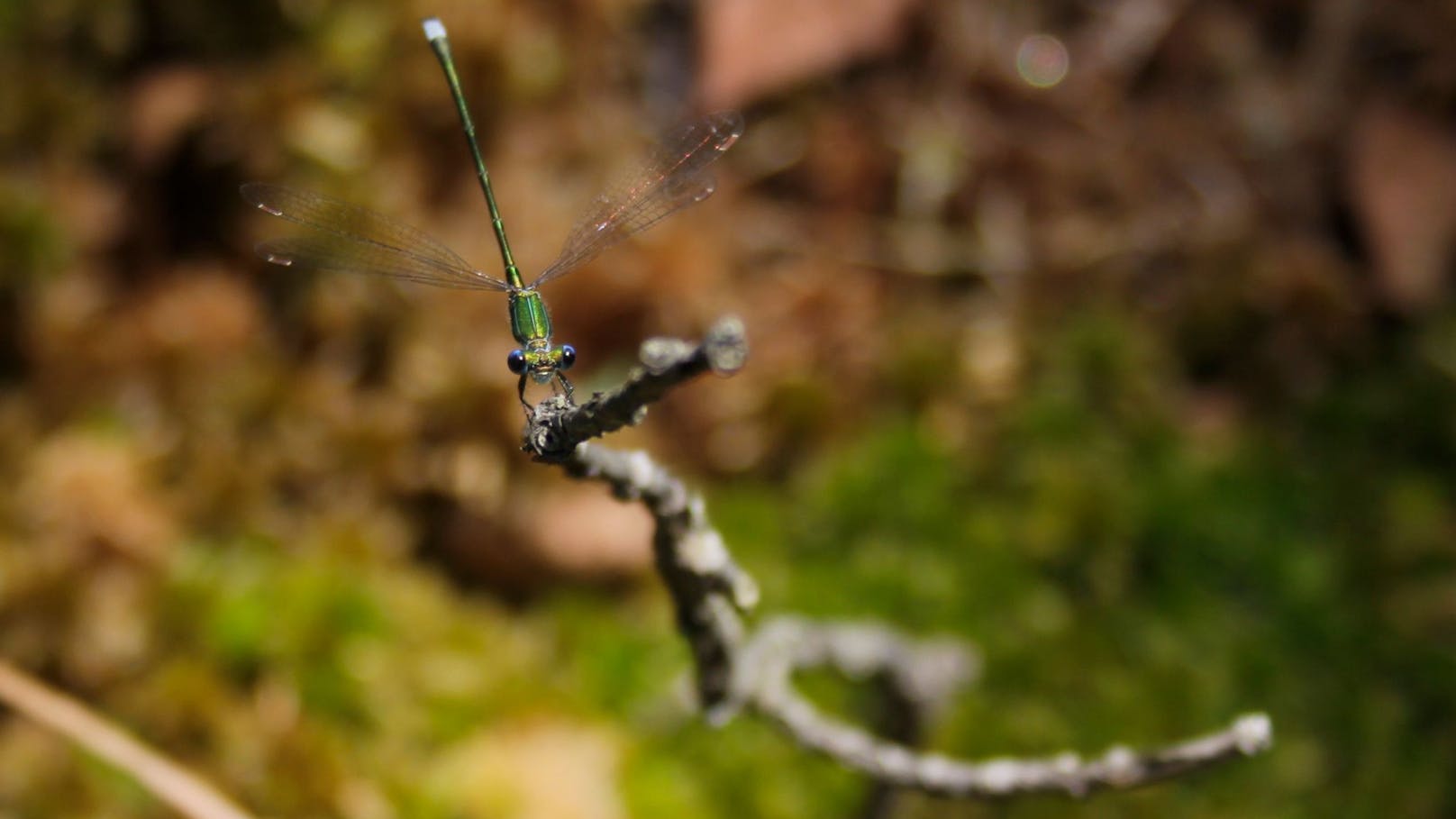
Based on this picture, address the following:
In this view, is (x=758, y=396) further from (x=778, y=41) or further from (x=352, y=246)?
(x=352, y=246)

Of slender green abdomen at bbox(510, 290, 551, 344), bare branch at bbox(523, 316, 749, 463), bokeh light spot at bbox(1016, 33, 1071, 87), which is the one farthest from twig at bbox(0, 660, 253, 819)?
bokeh light spot at bbox(1016, 33, 1071, 87)

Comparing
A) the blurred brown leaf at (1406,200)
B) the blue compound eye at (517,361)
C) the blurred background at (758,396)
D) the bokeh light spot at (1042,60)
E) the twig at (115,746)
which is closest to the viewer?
the blue compound eye at (517,361)

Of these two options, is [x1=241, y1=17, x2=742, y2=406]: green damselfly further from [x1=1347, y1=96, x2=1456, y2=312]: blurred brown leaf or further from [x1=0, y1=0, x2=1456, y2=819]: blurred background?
[x1=1347, y1=96, x2=1456, y2=312]: blurred brown leaf

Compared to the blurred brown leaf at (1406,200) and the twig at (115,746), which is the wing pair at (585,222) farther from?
the blurred brown leaf at (1406,200)

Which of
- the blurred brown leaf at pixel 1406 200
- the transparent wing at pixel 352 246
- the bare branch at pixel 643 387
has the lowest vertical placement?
the bare branch at pixel 643 387

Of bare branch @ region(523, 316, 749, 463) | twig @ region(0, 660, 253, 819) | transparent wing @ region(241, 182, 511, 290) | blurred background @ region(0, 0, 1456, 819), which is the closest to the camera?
bare branch @ region(523, 316, 749, 463)

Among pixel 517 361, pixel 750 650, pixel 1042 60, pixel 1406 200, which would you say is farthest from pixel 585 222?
pixel 1406 200

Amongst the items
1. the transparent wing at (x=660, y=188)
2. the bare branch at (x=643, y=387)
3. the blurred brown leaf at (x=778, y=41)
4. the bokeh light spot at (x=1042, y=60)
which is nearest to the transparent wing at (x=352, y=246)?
the transparent wing at (x=660, y=188)

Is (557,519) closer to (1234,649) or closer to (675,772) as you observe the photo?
(675,772)
